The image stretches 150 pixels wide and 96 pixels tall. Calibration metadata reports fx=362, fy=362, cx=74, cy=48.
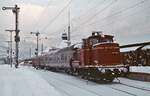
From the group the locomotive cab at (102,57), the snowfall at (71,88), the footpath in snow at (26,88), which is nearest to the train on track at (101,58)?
the locomotive cab at (102,57)

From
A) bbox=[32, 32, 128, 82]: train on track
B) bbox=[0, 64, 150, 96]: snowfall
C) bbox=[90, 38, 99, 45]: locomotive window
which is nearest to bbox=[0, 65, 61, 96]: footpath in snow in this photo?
bbox=[0, 64, 150, 96]: snowfall

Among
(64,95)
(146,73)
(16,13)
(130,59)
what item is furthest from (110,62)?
(16,13)

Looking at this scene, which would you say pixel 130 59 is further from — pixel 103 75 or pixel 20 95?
pixel 20 95

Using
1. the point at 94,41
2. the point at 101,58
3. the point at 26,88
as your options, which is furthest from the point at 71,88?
the point at 94,41

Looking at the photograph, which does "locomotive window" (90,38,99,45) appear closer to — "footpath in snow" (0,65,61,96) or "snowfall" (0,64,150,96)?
"snowfall" (0,64,150,96)

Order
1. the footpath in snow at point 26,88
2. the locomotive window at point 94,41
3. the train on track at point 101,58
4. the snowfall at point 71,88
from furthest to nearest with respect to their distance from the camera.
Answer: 1. the locomotive window at point 94,41
2. the train on track at point 101,58
3. the snowfall at point 71,88
4. the footpath in snow at point 26,88

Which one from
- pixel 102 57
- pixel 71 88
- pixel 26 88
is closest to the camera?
pixel 26 88

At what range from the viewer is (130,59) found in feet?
131

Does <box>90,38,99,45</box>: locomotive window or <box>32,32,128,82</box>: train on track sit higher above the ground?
<box>90,38,99,45</box>: locomotive window

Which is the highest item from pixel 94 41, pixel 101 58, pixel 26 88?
pixel 94 41

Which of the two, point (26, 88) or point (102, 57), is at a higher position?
point (102, 57)

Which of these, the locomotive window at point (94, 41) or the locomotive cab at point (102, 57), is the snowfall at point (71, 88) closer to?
the locomotive cab at point (102, 57)

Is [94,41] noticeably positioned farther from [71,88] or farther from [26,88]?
[26,88]

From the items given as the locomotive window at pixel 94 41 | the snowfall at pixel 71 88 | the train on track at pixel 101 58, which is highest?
the locomotive window at pixel 94 41
